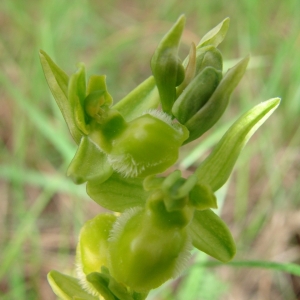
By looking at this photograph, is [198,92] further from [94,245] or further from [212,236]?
[94,245]

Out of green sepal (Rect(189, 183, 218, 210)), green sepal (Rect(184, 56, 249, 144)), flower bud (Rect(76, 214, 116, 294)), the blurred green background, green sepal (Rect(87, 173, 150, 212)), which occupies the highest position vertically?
green sepal (Rect(184, 56, 249, 144))

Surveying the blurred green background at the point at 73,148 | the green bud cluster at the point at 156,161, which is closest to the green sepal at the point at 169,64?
the green bud cluster at the point at 156,161

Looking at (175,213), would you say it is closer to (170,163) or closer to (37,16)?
(170,163)

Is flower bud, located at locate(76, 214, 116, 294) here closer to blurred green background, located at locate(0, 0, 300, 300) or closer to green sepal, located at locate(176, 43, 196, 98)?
green sepal, located at locate(176, 43, 196, 98)

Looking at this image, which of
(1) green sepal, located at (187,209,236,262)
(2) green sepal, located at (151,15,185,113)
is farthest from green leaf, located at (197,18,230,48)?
(1) green sepal, located at (187,209,236,262)

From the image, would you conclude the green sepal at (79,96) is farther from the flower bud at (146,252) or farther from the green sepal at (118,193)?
the flower bud at (146,252)

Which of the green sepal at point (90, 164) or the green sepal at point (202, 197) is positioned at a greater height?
the green sepal at point (90, 164)

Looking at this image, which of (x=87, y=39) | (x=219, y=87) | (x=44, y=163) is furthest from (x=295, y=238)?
(x=87, y=39)
